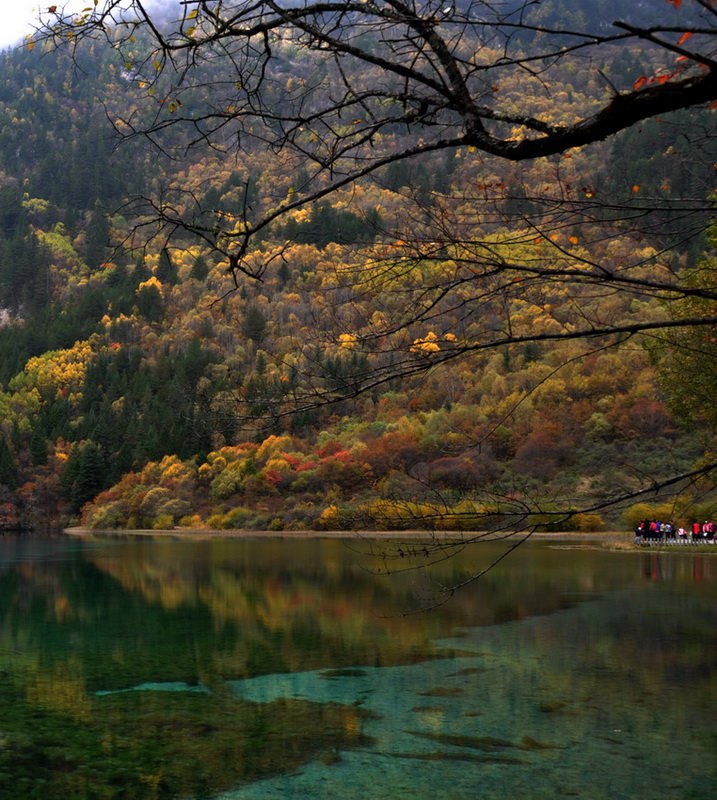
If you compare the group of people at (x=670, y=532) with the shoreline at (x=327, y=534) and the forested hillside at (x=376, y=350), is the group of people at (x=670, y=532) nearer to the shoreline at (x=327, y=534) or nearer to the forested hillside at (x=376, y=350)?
the forested hillside at (x=376, y=350)

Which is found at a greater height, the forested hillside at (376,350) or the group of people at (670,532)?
the forested hillside at (376,350)

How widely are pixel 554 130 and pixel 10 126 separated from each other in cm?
22158

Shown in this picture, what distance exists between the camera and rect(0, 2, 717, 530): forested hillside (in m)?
5.05

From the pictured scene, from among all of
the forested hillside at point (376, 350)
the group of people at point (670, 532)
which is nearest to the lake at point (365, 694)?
the forested hillside at point (376, 350)

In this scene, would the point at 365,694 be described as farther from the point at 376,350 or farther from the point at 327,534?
the point at 327,534

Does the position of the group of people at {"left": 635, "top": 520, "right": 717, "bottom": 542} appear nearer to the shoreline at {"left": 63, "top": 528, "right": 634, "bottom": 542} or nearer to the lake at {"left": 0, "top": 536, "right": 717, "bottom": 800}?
the shoreline at {"left": 63, "top": 528, "right": 634, "bottom": 542}

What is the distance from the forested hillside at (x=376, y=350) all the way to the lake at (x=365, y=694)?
154 cm

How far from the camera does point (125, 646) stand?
44.1 feet

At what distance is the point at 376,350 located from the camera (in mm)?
5207

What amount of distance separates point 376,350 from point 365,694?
5902 millimetres

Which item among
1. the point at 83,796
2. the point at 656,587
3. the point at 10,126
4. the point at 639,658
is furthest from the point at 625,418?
the point at 10,126

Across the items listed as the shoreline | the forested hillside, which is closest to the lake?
the forested hillside

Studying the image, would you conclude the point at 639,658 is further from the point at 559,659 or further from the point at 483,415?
the point at 483,415

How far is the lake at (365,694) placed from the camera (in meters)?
6.99
